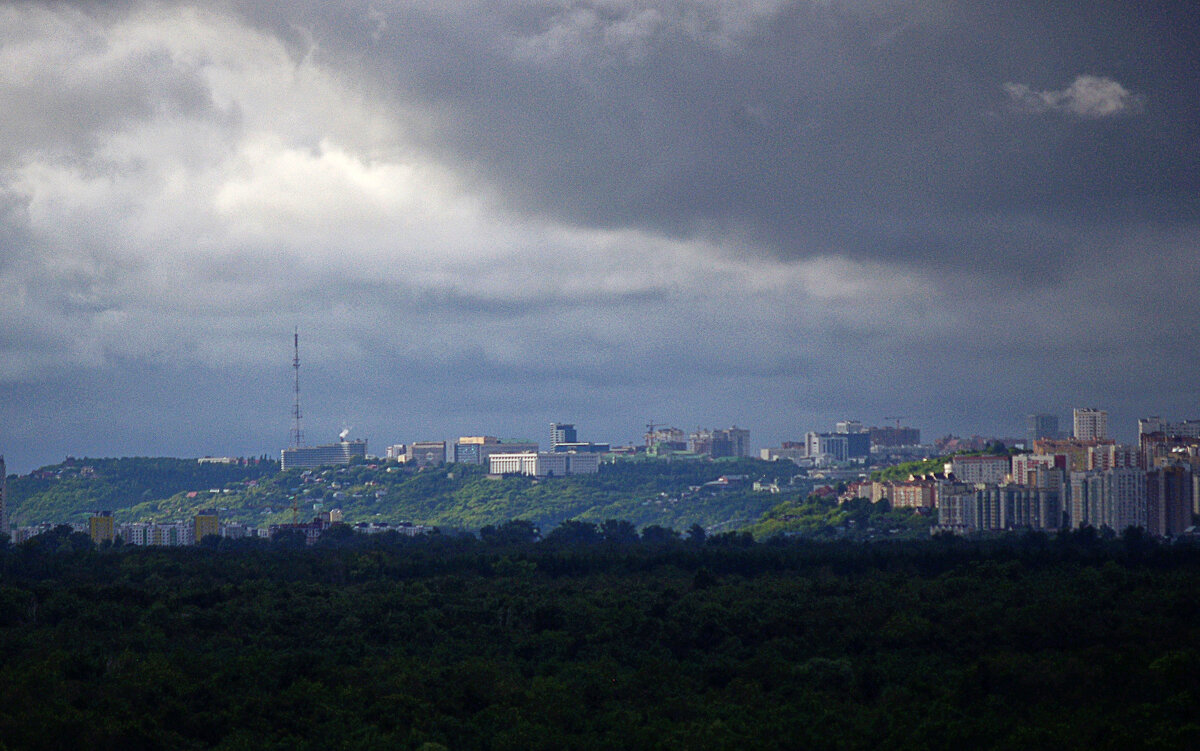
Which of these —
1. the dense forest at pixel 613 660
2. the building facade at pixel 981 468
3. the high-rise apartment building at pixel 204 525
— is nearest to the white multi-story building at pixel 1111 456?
the building facade at pixel 981 468

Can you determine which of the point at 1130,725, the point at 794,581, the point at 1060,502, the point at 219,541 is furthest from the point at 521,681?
the point at 1060,502

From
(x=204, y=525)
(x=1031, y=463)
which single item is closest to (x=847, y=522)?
(x=1031, y=463)

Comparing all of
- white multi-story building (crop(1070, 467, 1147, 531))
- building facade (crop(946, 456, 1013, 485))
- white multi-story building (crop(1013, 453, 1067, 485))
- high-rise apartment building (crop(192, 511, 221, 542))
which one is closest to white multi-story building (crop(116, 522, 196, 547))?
high-rise apartment building (crop(192, 511, 221, 542))

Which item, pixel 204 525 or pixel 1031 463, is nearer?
pixel 204 525

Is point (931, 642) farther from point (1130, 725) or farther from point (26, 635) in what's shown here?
point (26, 635)

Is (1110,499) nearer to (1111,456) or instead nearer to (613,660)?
(1111,456)

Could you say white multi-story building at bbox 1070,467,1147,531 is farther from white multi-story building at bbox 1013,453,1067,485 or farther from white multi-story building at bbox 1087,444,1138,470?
white multi-story building at bbox 1087,444,1138,470

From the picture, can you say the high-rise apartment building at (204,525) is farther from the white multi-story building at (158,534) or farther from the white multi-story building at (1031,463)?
the white multi-story building at (1031,463)

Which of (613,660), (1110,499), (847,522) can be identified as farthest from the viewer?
(847,522)

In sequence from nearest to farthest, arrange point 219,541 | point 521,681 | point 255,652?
point 521,681
point 255,652
point 219,541
